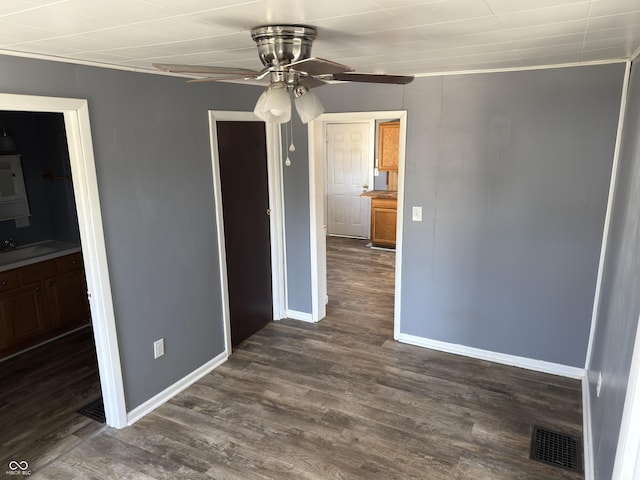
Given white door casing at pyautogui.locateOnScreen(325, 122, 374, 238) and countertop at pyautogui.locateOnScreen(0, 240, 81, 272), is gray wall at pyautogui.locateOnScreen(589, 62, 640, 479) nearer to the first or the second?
countertop at pyautogui.locateOnScreen(0, 240, 81, 272)

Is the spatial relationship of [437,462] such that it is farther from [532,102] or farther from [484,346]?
[532,102]

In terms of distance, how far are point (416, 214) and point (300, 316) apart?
1621 mm

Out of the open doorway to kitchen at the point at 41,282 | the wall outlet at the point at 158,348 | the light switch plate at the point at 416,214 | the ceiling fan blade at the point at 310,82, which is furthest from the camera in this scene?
the light switch plate at the point at 416,214

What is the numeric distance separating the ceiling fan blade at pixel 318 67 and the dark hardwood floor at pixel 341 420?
2.12 m

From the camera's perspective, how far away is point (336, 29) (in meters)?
1.83

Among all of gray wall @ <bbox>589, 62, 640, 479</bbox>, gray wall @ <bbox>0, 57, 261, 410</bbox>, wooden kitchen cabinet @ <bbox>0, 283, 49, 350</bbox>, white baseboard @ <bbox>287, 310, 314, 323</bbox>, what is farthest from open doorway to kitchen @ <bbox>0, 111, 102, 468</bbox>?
gray wall @ <bbox>589, 62, 640, 479</bbox>

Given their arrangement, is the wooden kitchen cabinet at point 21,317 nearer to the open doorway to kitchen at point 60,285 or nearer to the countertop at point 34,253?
the open doorway to kitchen at point 60,285

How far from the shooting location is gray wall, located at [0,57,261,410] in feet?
8.71

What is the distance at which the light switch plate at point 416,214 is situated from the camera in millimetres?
3836

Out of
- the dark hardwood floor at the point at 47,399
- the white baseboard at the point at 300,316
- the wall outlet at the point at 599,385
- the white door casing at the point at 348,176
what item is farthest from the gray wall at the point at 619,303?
the white door casing at the point at 348,176

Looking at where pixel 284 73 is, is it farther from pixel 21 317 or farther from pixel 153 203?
pixel 21 317

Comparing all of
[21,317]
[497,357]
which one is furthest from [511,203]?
[21,317]

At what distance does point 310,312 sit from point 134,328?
6.39 feet

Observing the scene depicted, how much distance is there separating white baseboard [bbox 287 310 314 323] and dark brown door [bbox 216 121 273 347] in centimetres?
29
